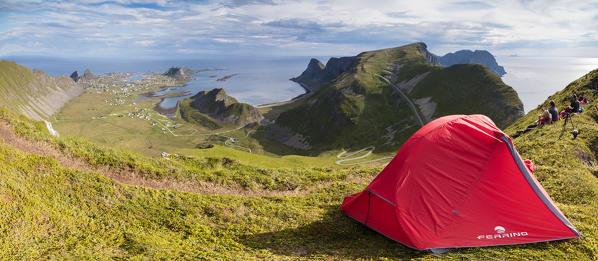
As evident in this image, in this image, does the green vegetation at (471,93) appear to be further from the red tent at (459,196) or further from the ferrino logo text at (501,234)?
the ferrino logo text at (501,234)

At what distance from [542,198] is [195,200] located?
16.5 m

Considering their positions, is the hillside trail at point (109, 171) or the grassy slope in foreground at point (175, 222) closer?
the grassy slope in foreground at point (175, 222)

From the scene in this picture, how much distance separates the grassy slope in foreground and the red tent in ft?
1.93

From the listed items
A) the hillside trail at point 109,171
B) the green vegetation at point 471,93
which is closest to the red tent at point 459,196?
the hillside trail at point 109,171

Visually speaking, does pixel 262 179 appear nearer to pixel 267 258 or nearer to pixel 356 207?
pixel 356 207

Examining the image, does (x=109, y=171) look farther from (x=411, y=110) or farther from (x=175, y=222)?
(x=411, y=110)

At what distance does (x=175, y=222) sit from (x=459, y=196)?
12.9m

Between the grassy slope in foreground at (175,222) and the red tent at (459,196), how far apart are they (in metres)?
0.59

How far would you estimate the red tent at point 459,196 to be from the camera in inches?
433

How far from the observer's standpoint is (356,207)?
13.2m

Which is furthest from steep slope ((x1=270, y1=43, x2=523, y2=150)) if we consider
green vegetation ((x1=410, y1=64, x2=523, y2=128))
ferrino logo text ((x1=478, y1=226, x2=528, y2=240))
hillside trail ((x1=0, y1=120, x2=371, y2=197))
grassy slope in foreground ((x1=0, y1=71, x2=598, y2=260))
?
hillside trail ((x1=0, y1=120, x2=371, y2=197))

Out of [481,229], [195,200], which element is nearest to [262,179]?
[195,200]

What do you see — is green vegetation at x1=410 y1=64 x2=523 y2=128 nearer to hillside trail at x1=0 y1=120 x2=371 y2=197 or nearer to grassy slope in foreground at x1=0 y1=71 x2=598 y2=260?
grassy slope in foreground at x1=0 y1=71 x2=598 y2=260

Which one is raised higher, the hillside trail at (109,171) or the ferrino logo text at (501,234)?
the hillside trail at (109,171)
